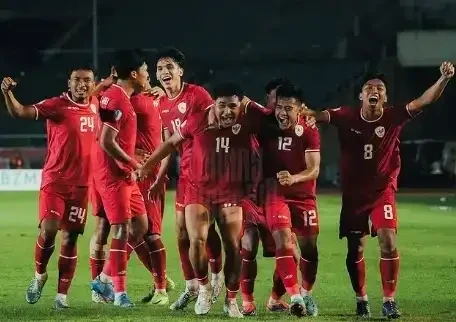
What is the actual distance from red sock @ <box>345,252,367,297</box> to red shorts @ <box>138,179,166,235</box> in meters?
2.00

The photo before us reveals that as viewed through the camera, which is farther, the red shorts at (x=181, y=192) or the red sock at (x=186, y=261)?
the red sock at (x=186, y=261)

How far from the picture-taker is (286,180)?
28.5 ft

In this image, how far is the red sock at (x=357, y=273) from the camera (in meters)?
9.09

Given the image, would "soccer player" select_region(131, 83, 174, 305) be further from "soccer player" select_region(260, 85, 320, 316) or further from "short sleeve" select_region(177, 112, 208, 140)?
"soccer player" select_region(260, 85, 320, 316)

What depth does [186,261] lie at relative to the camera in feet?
32.5

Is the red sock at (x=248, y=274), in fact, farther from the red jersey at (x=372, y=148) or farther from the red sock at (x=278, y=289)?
the red jersey at (x=372, y=148)

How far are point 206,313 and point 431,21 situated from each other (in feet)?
103

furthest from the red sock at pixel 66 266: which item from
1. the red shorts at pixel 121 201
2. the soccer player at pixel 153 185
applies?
the soccer player at pixel 153 185

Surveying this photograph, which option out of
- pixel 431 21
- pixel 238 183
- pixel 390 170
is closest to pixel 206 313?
pixel 238 183

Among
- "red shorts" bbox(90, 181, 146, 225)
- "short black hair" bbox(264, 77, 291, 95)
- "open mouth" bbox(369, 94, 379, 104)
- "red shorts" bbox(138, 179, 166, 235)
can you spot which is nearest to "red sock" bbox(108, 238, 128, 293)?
"red shorts" bbox(90, 181, 146, 225)

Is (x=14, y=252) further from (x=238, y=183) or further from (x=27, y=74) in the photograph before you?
(x=27, y=74)

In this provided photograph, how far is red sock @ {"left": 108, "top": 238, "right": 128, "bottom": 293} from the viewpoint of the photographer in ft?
31.3

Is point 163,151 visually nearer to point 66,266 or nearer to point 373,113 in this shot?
point 66,266

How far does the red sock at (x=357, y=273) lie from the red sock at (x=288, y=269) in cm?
52
